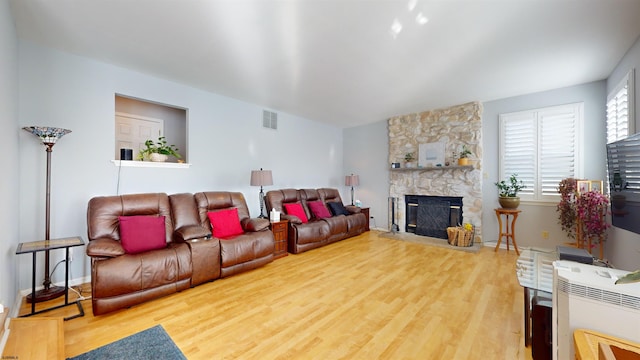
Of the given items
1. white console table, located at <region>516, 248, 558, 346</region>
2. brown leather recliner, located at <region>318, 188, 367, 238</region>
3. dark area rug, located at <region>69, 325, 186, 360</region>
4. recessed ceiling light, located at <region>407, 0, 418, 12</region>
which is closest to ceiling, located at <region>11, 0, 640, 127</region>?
recessed ceiling light, located at <region>407, 0, 418, 12</region>

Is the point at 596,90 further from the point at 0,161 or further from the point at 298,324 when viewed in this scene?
the point at 0,161

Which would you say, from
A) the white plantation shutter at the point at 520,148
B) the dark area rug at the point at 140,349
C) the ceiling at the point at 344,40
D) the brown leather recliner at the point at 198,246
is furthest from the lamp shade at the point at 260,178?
the white plantation shutter at the point at 520,148

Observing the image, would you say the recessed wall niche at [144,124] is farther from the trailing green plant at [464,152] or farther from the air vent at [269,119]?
the trailing green plant at [464,152]

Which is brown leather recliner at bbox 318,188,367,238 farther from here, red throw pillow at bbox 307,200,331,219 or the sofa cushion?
red throw pillow at bbox 307,200,331,219

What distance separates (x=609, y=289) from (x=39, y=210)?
14.5 ft

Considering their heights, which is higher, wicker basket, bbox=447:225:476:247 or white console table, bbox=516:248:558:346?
white console table, bbox=516:248:558:346

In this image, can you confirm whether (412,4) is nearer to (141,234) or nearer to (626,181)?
(626,181)

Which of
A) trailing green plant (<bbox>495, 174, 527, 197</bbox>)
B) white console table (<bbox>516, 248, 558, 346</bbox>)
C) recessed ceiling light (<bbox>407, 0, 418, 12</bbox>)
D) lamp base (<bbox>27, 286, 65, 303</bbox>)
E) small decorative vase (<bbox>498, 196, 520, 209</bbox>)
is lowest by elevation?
lamp base (<bbox>27, 286, 65, 303</bbox>)

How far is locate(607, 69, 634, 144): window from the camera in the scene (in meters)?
2.63

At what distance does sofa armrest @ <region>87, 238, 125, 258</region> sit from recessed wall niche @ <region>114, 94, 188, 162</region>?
1.98 meters

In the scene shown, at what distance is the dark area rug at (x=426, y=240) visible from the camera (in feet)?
14.1

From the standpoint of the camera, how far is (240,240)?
3.12 m

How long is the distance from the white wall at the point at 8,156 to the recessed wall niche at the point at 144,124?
1755mm

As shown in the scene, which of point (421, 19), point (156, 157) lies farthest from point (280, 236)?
point (421, 19)
